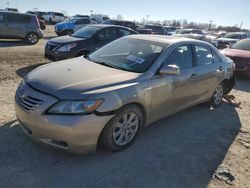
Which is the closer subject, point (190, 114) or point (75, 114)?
point (75, 114)

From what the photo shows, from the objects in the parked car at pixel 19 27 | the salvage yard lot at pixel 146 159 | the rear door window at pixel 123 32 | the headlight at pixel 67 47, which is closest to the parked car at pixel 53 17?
the parked car at pixel 19 27

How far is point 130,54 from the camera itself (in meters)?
4.38

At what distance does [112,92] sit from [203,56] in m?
2.68

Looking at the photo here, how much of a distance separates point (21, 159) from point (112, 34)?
6870 mm

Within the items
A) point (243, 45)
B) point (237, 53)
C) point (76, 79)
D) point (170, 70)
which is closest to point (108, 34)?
point (237, 53)

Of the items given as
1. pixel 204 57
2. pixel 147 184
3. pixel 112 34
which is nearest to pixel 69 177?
pixel 147 184

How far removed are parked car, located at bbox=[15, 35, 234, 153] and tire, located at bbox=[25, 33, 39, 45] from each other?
11.4m

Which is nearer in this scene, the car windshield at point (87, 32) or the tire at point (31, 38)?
the car windshield at point (87, 32)

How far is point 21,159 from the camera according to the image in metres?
3.31

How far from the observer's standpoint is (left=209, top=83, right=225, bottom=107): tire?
5859 millimetres

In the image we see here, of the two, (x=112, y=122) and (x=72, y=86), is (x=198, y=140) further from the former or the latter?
(x=72, y=86)

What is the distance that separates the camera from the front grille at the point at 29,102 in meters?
3.16

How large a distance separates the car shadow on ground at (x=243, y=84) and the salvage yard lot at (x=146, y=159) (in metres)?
3.52

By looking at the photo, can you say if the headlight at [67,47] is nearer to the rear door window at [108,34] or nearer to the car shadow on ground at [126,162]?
the rear door window at [108,34]
